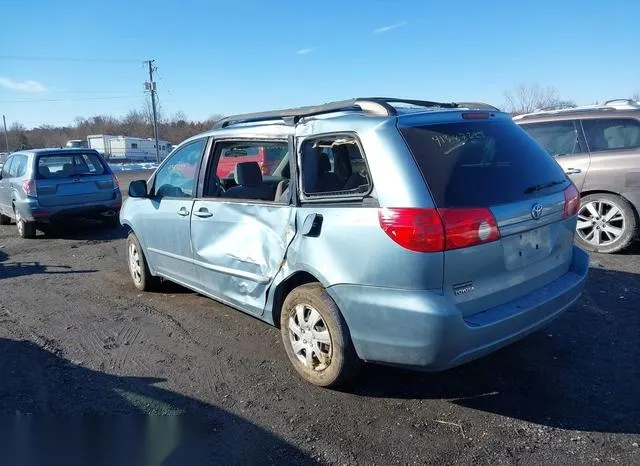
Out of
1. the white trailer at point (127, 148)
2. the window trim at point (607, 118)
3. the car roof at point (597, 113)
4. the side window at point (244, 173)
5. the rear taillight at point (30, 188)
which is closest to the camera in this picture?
the side window at point (244, 173)

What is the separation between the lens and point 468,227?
2.81m

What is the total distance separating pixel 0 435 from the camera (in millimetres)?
3062

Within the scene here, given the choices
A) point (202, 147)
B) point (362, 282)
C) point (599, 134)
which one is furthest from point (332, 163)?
point (599, 134)

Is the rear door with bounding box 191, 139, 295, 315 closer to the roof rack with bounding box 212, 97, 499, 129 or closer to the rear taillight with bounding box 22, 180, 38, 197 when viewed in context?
the roof rack with bounding box 212, 97, 499, 129

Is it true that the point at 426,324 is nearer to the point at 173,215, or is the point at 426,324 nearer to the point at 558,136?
the point at 173,215

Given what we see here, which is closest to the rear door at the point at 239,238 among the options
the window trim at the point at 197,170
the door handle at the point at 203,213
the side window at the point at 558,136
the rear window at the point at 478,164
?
the door handle at the point at 203,213

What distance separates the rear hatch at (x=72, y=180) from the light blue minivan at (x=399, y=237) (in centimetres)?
667

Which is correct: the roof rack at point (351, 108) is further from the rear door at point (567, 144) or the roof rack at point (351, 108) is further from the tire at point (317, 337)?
the rear door at point (567, 144)

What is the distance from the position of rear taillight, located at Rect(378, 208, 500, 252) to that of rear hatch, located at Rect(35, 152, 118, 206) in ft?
27.7

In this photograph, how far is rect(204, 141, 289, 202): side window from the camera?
4.20 metres

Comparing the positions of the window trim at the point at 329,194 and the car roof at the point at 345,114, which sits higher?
the car roof at the point at 345,114

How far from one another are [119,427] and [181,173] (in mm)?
2600

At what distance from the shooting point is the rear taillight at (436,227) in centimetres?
274

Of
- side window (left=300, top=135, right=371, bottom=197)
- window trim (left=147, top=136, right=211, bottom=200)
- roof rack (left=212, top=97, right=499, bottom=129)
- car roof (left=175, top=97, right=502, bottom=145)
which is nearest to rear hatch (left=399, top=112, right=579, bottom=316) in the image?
car roof (left=175, top=97, right=502, bottom=145)
